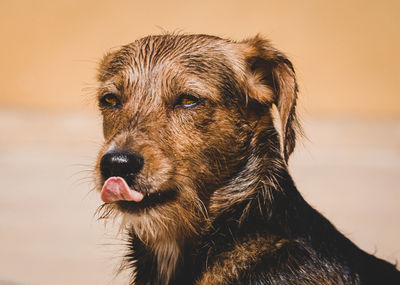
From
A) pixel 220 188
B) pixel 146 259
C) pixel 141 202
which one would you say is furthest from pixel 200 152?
pixel 146 259

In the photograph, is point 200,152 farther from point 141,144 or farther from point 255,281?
point 255,281

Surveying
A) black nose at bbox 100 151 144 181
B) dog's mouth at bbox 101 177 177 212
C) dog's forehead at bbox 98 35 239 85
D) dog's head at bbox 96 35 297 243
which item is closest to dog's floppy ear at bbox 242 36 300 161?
dog's head at bbox 96 35 297 243

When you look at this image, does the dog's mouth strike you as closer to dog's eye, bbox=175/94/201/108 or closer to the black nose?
the black nose

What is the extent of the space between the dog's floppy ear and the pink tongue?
37.9 inches

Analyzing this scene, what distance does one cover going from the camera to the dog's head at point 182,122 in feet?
9.57

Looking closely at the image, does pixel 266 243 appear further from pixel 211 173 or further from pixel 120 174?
pixel 120 174

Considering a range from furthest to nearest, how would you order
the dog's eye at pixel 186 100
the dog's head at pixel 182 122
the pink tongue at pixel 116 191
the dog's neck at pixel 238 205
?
the dog's eye at pixel 186 100 < the dog's neck at pixel 238 205 < the dog's head at pixel 182 122 < the pink tongue at pixel 116 191

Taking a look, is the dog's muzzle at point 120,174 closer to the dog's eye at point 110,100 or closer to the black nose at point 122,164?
the black nose at point 122,164

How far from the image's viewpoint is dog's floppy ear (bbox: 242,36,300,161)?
316cm

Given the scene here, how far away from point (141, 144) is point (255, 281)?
980 millimetres

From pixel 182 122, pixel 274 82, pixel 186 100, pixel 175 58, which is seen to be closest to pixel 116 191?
pixel 182 122

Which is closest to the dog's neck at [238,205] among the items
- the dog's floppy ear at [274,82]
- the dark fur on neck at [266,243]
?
the dark fur on neck at [266,243]

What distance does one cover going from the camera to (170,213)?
305 cm

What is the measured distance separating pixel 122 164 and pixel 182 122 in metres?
0.56
